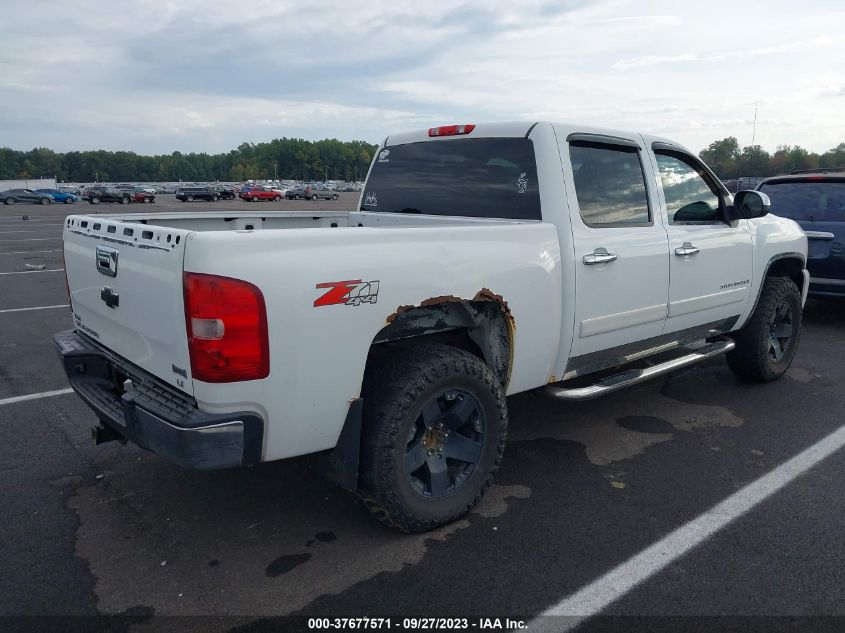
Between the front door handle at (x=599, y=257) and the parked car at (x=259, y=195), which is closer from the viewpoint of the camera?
the front door handle at (x=599, y=257)

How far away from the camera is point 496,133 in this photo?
4.09 metres

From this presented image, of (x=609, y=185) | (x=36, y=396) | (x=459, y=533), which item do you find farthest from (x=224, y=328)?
(x=36, y=396)

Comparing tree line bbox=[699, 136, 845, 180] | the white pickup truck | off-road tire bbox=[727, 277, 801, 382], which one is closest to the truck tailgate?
the white pickup truck

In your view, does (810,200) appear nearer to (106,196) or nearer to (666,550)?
(666,550)

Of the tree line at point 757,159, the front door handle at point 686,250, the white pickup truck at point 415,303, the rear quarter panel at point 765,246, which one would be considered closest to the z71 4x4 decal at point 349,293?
the white pickup truck at point 415,303

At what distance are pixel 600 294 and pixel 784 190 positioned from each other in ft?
19.4

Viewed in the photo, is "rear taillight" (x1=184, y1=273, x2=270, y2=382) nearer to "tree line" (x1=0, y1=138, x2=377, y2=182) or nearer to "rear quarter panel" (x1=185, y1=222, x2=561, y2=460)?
"rear quarter panel" (x1=185, y1=222, x2=561, y2=460)

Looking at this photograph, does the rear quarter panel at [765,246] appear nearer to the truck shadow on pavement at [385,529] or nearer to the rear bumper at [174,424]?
the truck shadow on pavement at [385,529]

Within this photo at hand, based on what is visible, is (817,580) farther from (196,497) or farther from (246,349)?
(196,497)

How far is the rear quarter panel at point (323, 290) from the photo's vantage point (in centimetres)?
258

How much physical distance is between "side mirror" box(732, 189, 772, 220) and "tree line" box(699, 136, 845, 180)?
38203 millimetres

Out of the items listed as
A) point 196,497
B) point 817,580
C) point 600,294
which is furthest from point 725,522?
point 196,497

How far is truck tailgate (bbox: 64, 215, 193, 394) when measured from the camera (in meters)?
2.67

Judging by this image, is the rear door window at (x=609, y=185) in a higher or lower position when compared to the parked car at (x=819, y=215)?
higher
